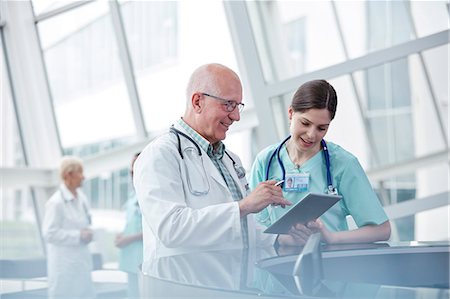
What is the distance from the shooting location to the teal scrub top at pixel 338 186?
2.38 meters

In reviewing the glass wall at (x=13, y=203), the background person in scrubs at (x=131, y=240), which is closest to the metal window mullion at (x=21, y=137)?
the glass wall at (x=13, y=203)

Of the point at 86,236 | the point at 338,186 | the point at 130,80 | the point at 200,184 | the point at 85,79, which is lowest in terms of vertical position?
the point at 86,236

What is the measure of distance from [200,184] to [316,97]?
55 centimetres

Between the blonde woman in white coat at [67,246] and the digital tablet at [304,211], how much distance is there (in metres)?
2.76

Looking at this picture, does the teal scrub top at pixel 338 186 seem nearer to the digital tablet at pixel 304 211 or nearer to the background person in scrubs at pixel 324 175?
the background person in scrubs at pixel 324 175

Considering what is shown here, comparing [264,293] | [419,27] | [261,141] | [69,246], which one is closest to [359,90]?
[419,27]

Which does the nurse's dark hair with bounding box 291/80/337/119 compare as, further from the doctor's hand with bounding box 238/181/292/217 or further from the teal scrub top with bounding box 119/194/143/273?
the teal scrub top with bounding box 119/194/143/273

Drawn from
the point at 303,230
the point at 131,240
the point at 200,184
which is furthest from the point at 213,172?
the point at 131,240

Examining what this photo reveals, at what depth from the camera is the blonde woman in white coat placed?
15.6 feet

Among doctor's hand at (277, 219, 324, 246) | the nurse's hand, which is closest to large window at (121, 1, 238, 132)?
the nurse's hand

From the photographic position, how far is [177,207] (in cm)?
200

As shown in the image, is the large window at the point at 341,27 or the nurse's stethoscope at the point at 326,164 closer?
the nurse's stethoscope at the point at 326,164

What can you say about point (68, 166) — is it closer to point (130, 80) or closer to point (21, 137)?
point (130, 80)

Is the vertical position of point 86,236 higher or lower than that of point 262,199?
lower
